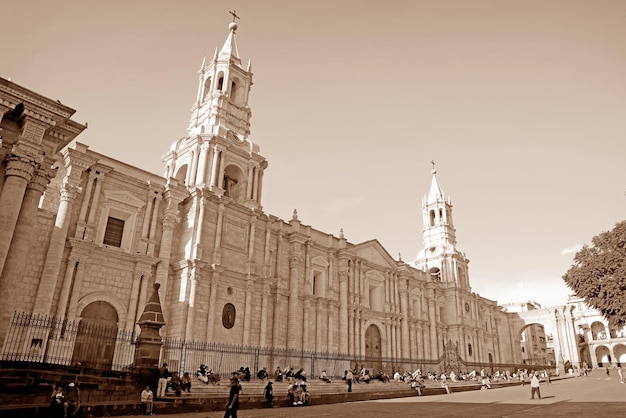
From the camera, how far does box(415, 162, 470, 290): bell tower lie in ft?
147

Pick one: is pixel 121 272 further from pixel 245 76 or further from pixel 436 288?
pixel 436 288

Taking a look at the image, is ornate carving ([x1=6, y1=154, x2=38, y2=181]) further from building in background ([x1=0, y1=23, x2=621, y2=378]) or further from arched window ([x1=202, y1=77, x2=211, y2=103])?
arched window ([x1=202, y1=77, x2=211, y2=103])

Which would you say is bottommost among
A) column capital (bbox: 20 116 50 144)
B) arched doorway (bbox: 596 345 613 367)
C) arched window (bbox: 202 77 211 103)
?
arched doorway (bbox: 596 345 613 367)

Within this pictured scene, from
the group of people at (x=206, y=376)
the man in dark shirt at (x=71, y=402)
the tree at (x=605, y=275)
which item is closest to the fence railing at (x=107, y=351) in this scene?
the group of people at (x=206, y=376)

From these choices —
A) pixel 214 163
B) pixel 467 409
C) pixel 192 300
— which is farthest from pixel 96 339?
pixel 467 409

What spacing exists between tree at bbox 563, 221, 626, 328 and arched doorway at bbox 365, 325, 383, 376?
15.1 m

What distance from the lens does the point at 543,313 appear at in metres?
52.4

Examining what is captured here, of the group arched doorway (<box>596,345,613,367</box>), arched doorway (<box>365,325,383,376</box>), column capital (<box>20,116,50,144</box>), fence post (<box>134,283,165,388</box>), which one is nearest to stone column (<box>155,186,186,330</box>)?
fence post (<box>134,283,165,388</box>)

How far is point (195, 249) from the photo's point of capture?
21859 millimetres

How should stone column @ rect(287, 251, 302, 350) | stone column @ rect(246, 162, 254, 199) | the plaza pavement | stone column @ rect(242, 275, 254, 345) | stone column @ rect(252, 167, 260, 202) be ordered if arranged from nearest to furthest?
the plaza pavement
stone column @ rect(242, 275, 254, 345)
stone column @ rect(287, 251, 302, 350)
stone column @ rect(246, 162, 254, 199)
stone column @ rect(252, 167, 260, 202)

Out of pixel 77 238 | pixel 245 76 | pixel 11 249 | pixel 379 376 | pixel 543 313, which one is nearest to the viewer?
pixel 11 249

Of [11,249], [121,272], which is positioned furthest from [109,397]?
[121,272]

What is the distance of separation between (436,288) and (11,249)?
1463 inches

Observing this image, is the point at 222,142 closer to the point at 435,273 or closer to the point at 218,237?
the point at 218,237
